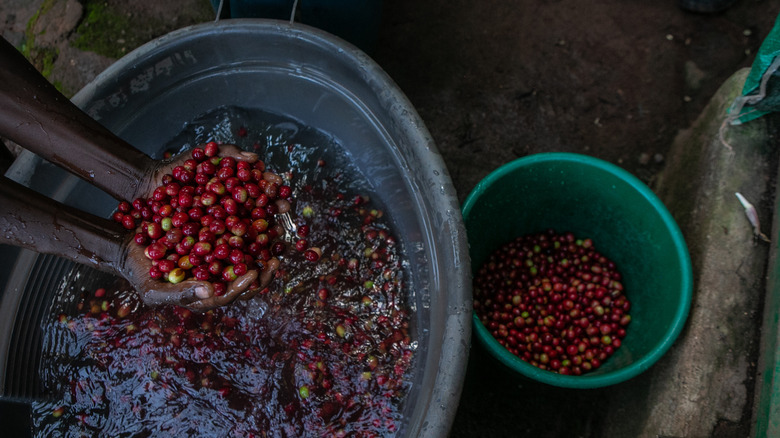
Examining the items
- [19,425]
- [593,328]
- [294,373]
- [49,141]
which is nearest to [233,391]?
[294,373]

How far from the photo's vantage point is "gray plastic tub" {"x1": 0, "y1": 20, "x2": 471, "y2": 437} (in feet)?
6.24

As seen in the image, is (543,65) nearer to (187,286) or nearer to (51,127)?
(187,286)

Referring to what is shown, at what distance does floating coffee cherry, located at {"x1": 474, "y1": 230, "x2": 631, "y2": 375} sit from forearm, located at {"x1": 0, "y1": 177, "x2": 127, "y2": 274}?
1821 millimetres

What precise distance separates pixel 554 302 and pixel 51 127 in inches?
98.4

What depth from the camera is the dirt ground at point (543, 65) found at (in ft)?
11.9

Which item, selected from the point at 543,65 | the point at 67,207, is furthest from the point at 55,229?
the point at 543,65

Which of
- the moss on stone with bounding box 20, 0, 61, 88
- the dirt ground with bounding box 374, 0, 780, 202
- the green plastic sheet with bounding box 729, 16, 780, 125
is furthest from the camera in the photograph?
the moss on stone with bounding box 20, 0, 61, 88

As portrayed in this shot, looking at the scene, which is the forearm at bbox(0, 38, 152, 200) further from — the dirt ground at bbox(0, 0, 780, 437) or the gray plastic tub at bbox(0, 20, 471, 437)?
the dirt ground at bbox(0, 0, 780, 437)

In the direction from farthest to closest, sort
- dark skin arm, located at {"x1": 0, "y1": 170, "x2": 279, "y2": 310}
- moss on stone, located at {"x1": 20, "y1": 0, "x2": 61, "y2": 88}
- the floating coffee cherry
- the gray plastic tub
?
moss on stone, located at {"x1": 20, "y1": 0, "x2": 61, "y2": 88}, the floating coffee cherry, dark skin arm, located at {"x1": 0, "y1": 170, "x2": 279, "y2": 310}, the gray plastic tub

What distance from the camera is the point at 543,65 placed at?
3.81 meters

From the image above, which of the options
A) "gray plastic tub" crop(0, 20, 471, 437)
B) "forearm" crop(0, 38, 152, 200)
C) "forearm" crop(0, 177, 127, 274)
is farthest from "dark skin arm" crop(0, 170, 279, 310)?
"gray plastic tub" crop(0, 20, 471, 437)

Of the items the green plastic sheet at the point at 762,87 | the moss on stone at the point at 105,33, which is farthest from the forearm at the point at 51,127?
the green plastic sheet at the point at 762,87

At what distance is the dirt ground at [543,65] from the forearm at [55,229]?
1.97 metres

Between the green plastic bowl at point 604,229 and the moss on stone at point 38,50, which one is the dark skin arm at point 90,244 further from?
the moss on stone at point 38,50
